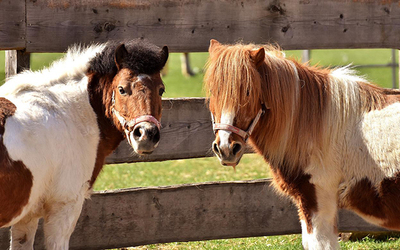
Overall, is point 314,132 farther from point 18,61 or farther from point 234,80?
point 18,61

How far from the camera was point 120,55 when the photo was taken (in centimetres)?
345

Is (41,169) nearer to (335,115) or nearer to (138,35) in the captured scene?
(138,35)

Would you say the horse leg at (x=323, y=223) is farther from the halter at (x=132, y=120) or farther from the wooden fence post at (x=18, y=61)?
the wooden fence post at (x=18, y=61)

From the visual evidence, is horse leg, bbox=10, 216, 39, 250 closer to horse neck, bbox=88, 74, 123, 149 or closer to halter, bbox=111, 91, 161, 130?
horse neck, bbox=88, 74, 123, 149

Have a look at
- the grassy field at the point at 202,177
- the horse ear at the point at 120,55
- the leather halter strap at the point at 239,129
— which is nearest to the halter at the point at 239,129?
the leather halter strap at the point at 239,129

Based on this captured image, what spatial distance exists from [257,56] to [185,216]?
179 cm

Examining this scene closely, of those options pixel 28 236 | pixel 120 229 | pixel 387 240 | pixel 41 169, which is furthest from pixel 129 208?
pixel 387 240

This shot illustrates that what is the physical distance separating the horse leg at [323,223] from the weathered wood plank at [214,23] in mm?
1670

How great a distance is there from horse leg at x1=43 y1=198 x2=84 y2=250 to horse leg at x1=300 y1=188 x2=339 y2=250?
5.18 feet

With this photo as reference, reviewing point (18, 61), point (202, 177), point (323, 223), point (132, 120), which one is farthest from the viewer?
point (202, 177)

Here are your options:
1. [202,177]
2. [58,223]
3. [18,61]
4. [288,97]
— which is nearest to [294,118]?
[288,97]

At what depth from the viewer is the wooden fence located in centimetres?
405

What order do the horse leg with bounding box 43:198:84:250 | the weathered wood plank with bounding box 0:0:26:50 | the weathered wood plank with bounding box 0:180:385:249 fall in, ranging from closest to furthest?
the horse leg with bounding box 43:198:84:250 → the weathered wood plank with bounding box 0:0:26:50 → the weathered wood plank with bounding box 0:180:385:249

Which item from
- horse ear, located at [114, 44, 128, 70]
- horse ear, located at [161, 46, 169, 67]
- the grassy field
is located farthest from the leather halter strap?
the grassy field
